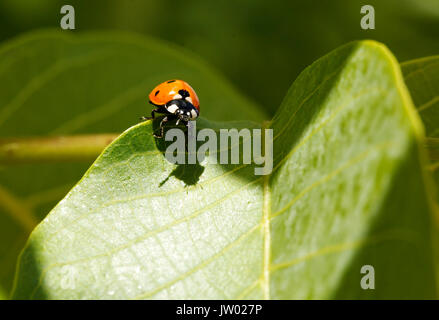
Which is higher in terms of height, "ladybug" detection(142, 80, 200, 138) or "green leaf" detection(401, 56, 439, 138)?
"ladybug" detection(142, 80, 200, 138)

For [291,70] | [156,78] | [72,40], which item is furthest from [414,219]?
[291,70]

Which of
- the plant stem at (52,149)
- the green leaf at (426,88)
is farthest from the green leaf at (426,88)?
the plant stem at (52,149)

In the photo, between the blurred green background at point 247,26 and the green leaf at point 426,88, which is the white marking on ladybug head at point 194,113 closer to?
the green leaf at point 426,88

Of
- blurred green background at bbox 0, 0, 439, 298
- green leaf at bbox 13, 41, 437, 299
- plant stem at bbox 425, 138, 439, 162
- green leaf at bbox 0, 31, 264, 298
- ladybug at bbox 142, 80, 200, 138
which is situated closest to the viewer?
green leaf at bbox 13, 41, 437, 299

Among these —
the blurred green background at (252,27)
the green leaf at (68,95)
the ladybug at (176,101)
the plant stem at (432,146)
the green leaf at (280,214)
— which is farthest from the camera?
the blurred green background at (252,27)

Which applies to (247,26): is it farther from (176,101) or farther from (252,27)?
(176,101)

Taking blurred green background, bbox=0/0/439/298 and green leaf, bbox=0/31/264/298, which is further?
blurred green background, bbox=0/0/439/298

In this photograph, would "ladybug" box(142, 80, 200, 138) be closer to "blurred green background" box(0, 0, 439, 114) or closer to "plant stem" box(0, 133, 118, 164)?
"plant stem" box(0, 133, 118, 164)

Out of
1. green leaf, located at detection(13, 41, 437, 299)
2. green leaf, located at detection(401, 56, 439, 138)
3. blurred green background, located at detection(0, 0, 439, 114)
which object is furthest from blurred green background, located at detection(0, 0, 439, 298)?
green leaf, located at detection(13, 41, 437, 299)
